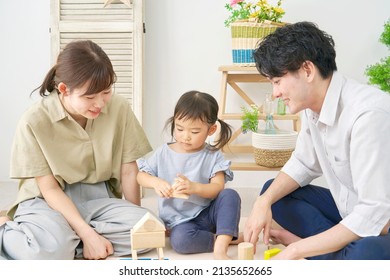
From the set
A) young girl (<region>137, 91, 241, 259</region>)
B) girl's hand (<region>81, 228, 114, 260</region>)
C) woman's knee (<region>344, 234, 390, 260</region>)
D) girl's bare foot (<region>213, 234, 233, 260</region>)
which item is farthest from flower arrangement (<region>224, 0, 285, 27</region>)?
woman's knee (<region>344, 234, 390, 260</region>)

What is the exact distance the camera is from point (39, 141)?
1993mm

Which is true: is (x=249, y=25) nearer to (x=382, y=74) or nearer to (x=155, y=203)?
(x=382, y=74)

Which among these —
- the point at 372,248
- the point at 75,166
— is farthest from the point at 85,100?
the point at 372,248

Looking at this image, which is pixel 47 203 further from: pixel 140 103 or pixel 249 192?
pixel 249 192

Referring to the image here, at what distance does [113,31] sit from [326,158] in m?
1.71

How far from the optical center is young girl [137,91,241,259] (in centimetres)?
200

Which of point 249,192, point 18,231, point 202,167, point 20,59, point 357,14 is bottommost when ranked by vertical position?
point 249,192

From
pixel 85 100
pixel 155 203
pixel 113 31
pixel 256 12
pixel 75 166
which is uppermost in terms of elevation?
pixel 256 12

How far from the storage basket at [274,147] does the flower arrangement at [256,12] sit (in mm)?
610

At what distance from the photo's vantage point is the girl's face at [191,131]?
2.05 meters

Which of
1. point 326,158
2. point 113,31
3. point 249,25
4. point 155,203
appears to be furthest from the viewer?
point 113,31

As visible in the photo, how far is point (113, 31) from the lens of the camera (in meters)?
3.15
